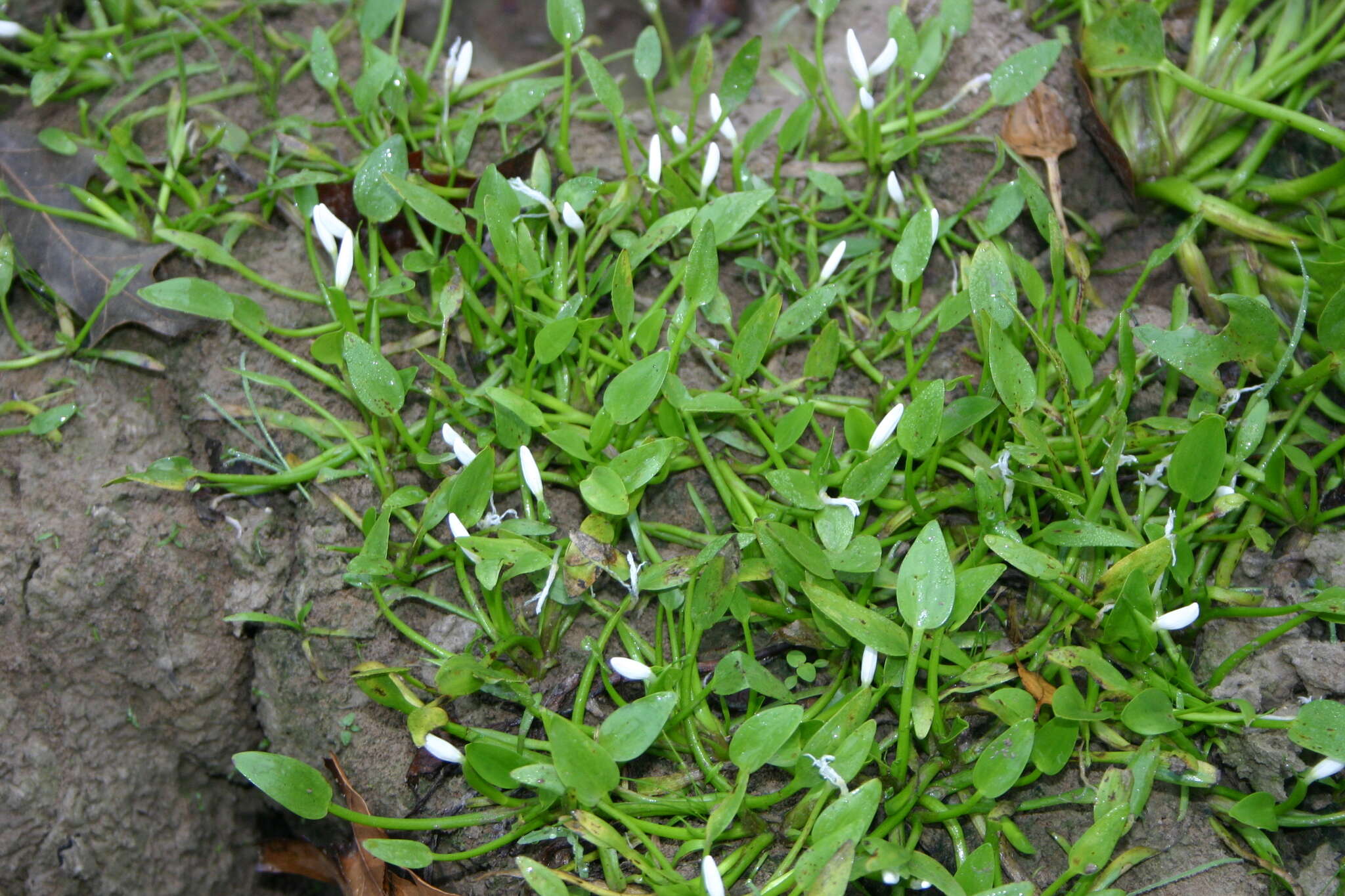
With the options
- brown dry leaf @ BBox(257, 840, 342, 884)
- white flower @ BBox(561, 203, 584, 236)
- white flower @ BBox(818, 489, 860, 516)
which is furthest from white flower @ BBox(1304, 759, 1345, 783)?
brown dry leaf @ BBox(257, 840, 342, 884)

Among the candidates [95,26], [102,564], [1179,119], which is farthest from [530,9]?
[102,564]

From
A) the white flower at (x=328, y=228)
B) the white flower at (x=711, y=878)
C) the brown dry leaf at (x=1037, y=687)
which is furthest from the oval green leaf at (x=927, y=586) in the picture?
the white flower at (x=328, y=228)

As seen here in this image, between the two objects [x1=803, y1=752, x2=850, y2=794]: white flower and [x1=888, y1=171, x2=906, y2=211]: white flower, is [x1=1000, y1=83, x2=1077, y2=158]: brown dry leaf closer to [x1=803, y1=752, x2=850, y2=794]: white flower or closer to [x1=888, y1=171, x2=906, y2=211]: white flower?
[x1=888, y1=171, x2=906, y2=211]: white flower

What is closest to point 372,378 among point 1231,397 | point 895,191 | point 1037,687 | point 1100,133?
point 895,191

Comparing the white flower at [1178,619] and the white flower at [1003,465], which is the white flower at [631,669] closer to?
the white flower at [1003,465]

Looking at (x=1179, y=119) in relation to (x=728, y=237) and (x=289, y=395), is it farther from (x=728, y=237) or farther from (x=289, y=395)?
(x=289, y=395)

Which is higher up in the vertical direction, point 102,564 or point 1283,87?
point 1283,87
